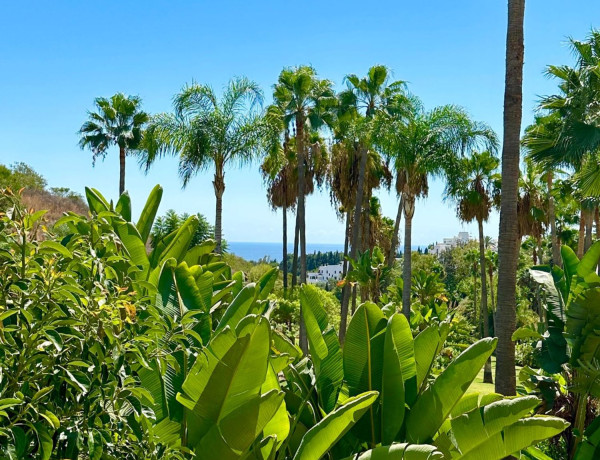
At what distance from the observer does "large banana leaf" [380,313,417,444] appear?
494 centimetres

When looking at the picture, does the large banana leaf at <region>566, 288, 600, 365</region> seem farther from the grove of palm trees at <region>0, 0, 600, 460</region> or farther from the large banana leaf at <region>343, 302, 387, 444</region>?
the large banana leaf at <region>343, 302, 387, 444</region>

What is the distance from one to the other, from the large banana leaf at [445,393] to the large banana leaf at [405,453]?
81 centimetres

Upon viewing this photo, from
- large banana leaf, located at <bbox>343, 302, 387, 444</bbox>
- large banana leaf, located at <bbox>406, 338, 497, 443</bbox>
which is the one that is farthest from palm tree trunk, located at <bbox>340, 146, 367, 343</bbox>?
large banana leaf, located at <bbox>406, 338, 497, 443</bbox>

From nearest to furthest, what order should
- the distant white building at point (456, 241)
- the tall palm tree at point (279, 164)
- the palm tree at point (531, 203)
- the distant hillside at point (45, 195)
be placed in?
the tall palm tree at point (279, 164) → the palm tree at point (531, 203) → the distant hillside at point (45, 195) → the distant white building at point (456, 241)

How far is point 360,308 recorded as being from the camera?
5152 mm

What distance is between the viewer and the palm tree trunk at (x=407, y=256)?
2106cm

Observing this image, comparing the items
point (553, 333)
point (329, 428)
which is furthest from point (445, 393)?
point (553, 333)

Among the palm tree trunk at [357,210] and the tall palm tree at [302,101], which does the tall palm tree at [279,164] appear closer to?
the tall palm tree at [302,101]

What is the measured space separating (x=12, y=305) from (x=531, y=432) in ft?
13.8

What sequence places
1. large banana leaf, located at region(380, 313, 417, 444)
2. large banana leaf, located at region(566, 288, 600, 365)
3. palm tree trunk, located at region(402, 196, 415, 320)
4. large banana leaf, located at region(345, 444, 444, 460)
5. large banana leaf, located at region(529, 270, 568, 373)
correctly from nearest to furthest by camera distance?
1. large banana leaf, located at region(345, 444, 444, 460)
2. large banana leaf, located at region(380, 313, 417, 444)
3. large banana leaf, located at region(566, 288, 600, 365)
4. large banana leaf, located at region(529, 270, 568, 373)
5. palm tree trunk, located at region(402, 196, 415, 320)

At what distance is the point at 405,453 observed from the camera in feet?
13.5

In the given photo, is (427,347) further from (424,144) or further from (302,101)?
(302,101)

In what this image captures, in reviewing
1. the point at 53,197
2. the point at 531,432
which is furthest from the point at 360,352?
the point at 53,197

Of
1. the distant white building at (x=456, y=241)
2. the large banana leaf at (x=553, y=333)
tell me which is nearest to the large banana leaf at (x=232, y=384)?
the large banana leaf at (x=553, y=333)
